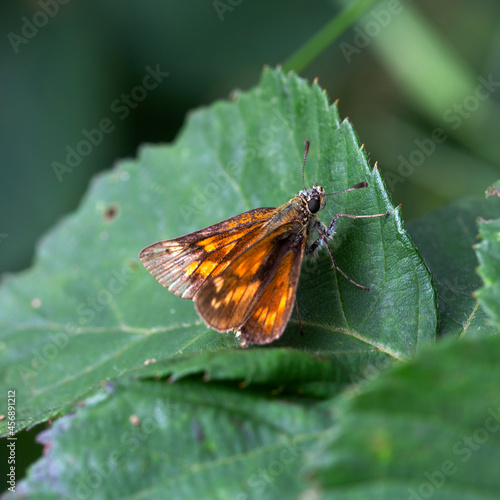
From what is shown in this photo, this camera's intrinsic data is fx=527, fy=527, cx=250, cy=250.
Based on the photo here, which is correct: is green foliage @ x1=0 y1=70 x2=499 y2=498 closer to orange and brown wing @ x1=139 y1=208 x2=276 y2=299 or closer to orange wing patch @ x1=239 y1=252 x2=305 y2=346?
orange wing patch @ x1=239 y1=252 x2=305 y2=346

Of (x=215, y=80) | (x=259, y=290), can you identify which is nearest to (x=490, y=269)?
(x=259, y=290)

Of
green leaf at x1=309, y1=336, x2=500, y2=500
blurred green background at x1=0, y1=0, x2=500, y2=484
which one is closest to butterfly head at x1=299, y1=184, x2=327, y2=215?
green leaf at x1=309, y1=336, x2=500, y2=500

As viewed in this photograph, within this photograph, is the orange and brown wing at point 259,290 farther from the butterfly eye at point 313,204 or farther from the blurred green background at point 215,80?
the blurred green background at point 215,80

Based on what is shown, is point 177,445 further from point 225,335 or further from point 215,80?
point 215,80

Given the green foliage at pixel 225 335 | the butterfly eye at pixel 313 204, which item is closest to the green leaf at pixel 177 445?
the green foliage at pixel 225 335

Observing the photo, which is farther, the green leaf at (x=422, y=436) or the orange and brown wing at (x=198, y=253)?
the orange and brown wing at (x=198, y=253)

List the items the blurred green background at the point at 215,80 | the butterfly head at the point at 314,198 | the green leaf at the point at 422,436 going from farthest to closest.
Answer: the blurred green background at the point at 215,80 → the butterfly head at the point at 314,198 → the green leaf at the point at 422,436

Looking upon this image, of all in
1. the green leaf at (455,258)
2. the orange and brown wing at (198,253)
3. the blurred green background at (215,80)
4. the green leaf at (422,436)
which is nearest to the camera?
the green leaf at (422,436)
